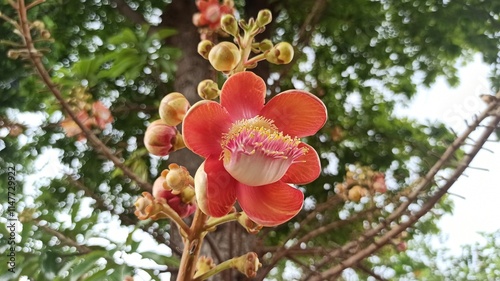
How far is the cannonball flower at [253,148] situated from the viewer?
1.58 ft

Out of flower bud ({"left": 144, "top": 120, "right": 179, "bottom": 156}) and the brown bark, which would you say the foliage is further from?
flower bud ({"left": 144, "top": 120, "right": 179, "bottom": 156})

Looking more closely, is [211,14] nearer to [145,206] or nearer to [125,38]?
[125,38]

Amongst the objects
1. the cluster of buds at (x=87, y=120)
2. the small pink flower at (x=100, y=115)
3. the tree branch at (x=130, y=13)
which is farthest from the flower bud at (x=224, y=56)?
the tree branch at (x=130, y=13)

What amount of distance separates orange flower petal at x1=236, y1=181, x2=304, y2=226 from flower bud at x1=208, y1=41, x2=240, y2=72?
0.13 meters

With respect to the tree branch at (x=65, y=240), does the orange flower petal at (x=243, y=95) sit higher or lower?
higher

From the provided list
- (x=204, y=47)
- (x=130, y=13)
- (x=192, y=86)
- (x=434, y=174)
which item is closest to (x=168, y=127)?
(x=204, y=47)

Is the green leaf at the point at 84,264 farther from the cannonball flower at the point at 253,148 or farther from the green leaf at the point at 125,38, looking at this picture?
the green leaf at the point at 125,38

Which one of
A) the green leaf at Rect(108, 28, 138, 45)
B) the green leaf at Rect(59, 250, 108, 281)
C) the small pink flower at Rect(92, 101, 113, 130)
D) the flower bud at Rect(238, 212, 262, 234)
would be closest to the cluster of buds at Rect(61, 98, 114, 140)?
the small pink flower at Rect(92, 101, 113, 130)

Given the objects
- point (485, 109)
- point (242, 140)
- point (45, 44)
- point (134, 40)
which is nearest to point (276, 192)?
point (242, 140)

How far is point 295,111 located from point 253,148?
3.3 inches

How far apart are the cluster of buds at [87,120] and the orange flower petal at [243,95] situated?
510 millimetres

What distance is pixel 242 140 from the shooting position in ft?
1.62

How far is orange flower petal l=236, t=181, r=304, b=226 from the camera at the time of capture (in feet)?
1.63

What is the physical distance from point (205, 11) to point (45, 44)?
2.38ft
